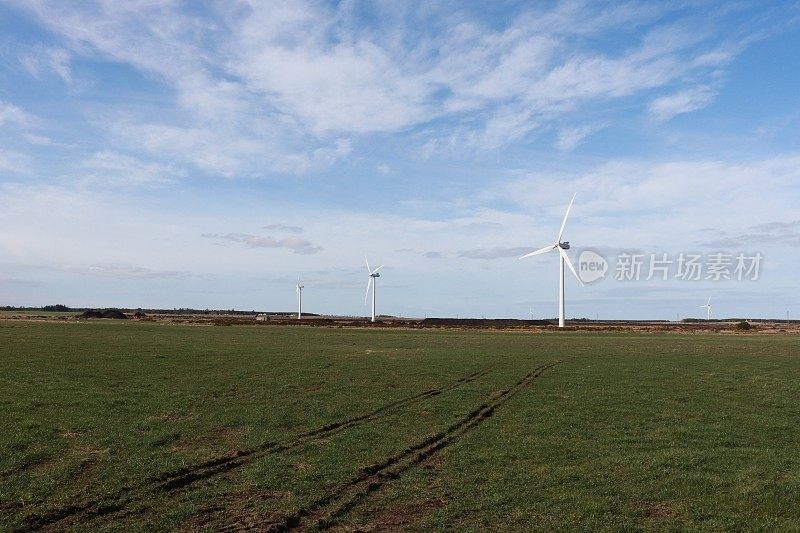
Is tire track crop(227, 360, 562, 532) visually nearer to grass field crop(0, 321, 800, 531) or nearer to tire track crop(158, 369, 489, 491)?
grass field crop(0, 321, 800, 531)

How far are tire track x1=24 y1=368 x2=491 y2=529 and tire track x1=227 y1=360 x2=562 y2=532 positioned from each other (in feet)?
9.13

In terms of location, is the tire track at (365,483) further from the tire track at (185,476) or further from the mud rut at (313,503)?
the tire track at (185,476)

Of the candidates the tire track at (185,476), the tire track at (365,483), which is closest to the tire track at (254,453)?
the tire track at (185,476)

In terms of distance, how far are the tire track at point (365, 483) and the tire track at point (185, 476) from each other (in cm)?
278

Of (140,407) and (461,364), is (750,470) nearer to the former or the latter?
(140,407)

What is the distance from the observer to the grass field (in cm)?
1216

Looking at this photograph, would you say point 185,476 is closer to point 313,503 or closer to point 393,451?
point 313,503

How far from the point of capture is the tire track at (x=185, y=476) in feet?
38.6

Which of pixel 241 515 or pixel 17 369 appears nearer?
pixel 241 515

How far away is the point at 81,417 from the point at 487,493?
47.6 ft

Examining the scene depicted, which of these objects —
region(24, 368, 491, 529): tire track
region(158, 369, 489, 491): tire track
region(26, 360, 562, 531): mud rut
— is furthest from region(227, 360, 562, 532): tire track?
region(158, 369, 489, 491): tire track

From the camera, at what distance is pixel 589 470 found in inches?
605

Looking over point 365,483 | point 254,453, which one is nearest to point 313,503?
point 365,483

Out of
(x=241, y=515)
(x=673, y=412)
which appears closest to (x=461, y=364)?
(x=673, y=412)
